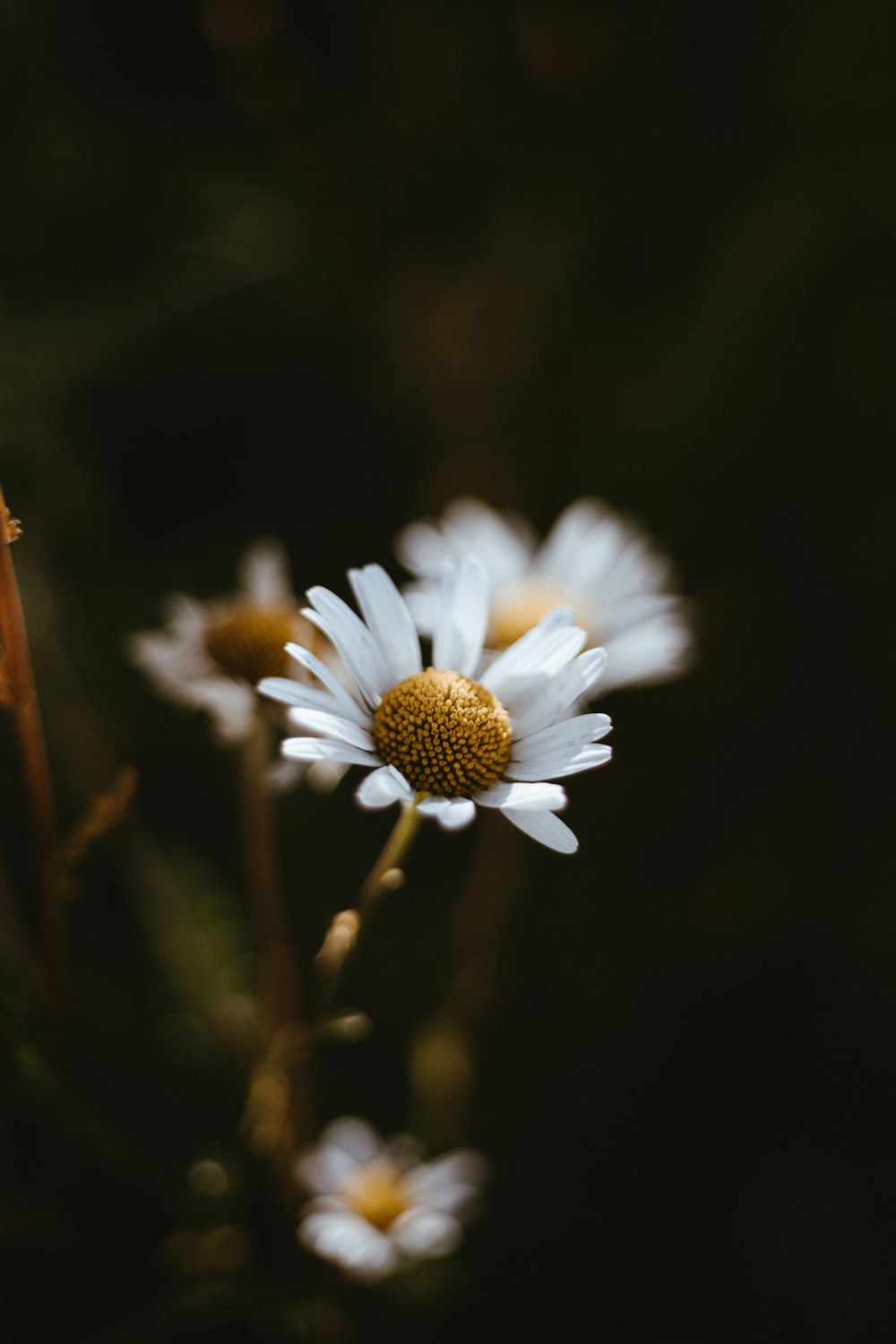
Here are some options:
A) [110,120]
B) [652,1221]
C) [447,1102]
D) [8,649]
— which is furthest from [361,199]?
[652,1221]

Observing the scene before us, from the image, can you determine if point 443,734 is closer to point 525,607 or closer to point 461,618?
point 461,618

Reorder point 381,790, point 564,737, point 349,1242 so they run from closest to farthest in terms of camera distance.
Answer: point 381,790
point 564,737
point 349,1242

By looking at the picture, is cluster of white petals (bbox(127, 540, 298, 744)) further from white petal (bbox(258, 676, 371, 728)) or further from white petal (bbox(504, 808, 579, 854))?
white petal (bbox(504, 808, 579, 854))

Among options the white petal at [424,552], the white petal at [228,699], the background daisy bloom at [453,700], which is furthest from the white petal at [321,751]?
the white petal at [424,552]

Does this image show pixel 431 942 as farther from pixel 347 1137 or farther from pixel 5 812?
pixel 5 812

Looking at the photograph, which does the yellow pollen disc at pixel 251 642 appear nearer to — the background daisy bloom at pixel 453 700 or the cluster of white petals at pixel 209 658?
the cluster of white petals at pixel 209 658

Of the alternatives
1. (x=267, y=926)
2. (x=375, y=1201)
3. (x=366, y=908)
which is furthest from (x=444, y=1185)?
(x=366, y=908)
